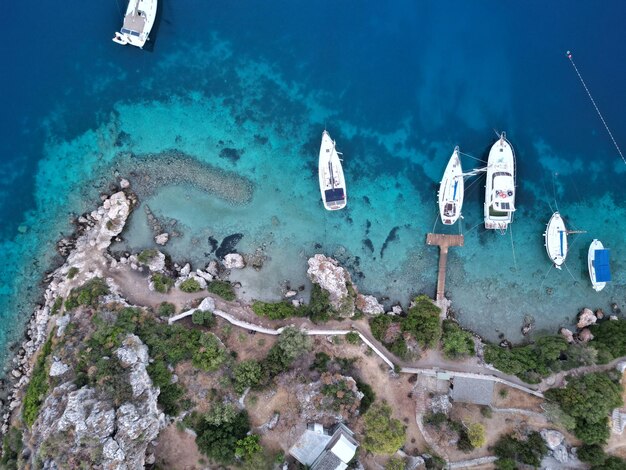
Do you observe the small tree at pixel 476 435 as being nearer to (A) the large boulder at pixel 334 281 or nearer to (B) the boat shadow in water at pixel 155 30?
(A) the large boulder at pixel 334 281

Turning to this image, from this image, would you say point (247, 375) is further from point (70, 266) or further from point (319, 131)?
point (319, 131)

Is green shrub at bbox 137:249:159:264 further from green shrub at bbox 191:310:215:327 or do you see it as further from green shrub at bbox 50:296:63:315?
green shrub at bbox 50:296:63:315

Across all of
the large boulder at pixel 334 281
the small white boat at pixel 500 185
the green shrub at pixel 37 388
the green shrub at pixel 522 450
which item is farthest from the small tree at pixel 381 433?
the green shrub at pixel 37 388

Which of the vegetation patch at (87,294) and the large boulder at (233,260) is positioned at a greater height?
the large boulder at (233,260)

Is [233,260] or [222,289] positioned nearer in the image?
[222,289]

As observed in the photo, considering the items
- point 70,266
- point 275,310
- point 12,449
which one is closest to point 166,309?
point 275,310

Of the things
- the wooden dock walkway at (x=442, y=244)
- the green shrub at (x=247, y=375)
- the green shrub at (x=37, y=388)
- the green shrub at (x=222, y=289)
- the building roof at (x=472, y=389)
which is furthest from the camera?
the wooden dock walkway at (x=442, y=244)
